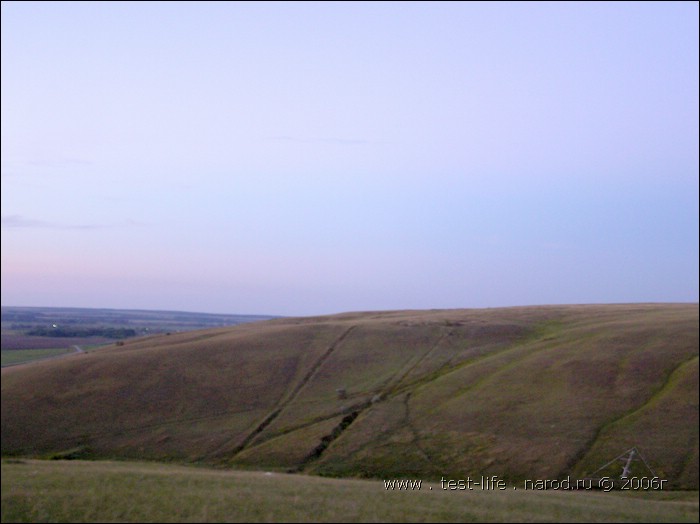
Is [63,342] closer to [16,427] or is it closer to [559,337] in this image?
[16,427]

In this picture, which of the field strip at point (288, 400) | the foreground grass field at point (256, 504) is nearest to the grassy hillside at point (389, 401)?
the field strip at point (288, 400)

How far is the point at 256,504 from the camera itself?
586 inches

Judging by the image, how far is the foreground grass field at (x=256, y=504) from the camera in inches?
558

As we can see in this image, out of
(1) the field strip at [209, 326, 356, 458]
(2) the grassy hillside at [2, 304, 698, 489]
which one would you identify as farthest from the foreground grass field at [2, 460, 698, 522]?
(1) the field strip at [209, 326, 356, 458]

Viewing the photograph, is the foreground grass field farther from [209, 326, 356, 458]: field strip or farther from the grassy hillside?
[209, 326, 356, 458]: field strip

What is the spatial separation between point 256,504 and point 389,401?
→ 24.8 meters

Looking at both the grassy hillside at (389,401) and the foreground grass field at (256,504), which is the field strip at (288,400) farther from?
the foreground grass field at (256,504)

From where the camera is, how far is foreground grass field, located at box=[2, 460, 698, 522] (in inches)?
558

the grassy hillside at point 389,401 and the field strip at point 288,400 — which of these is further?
the field strip at point 288,400

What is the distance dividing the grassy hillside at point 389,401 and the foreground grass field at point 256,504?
11454 mm

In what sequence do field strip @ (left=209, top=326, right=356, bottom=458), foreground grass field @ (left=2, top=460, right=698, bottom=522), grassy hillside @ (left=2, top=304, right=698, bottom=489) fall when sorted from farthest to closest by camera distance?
field strip @ (left=209, top=326, right=356, bottom=458)
grassy hillside @ (left=2, top=304, right=698, bottom=489)
foreground grass field @ (left=2, top=460, right=698, bottom=522)

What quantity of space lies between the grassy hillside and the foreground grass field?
1145 centimetres

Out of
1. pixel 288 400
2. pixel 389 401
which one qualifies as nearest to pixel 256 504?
pixel 389 401

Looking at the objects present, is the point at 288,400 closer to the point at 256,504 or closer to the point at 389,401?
the point at 389,401
